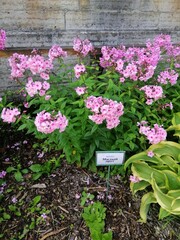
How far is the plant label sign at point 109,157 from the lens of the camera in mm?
1618

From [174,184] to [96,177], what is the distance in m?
0.61

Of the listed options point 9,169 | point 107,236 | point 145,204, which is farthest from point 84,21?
point 107,236

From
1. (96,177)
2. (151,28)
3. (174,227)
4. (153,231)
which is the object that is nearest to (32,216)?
(96,177)

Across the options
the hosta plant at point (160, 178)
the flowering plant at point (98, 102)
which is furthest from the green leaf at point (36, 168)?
the hosta plant at point (160, 178)

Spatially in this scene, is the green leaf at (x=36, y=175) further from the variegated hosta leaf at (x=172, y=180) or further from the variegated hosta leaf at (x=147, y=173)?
the variegated hosta leaf at (x=172, y=180)

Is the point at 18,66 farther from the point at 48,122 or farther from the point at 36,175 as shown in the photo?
the point at 36,175

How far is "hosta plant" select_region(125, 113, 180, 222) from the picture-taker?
1.61 meters

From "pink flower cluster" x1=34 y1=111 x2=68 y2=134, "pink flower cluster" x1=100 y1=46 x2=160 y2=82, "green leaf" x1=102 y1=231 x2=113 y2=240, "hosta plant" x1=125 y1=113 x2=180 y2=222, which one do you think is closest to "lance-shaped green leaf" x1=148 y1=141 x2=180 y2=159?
"hosta plant" x1=125 y1=113 x2=180 y2=222

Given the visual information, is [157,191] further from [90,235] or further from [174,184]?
[90,235]

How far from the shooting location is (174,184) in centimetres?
175

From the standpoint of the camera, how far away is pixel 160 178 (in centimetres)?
180

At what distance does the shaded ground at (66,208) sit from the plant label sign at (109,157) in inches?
15.1

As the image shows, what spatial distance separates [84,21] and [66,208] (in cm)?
200

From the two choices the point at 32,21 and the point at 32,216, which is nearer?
the point at 32,216
